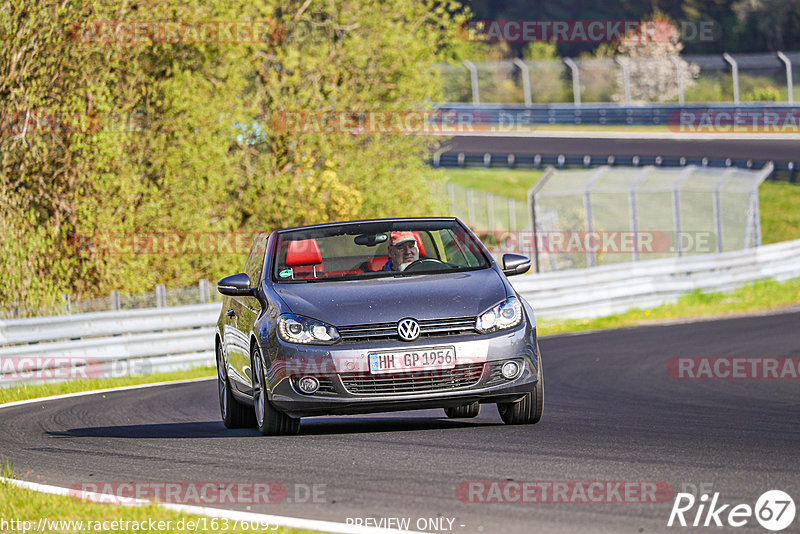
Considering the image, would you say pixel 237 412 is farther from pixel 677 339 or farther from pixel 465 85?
pixel 465 85

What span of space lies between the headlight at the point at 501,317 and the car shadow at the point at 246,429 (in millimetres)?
1038

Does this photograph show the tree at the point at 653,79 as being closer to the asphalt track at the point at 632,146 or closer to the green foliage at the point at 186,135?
the asphalt track at the point at 632,146

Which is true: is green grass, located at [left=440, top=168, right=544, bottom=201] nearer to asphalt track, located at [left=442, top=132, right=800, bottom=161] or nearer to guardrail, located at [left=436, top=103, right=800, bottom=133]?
asphalt track, located at [left=442, top=132, right=800, bottom=161]

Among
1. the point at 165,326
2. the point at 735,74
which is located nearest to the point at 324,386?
the point at 165,326
